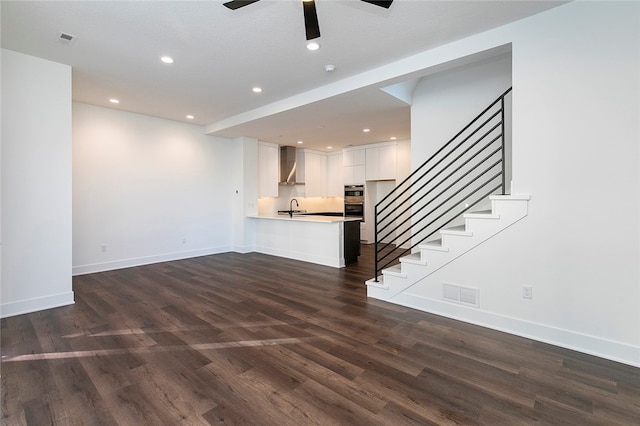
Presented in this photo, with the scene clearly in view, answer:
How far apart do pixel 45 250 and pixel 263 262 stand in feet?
11.1

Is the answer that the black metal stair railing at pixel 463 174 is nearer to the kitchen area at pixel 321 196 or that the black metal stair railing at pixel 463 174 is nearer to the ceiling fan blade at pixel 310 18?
the kitchen area at pixel 321 196

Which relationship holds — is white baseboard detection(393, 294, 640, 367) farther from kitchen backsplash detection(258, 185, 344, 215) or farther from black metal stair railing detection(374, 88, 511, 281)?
kitchen backsplash detection(258, 185, 344, 215)

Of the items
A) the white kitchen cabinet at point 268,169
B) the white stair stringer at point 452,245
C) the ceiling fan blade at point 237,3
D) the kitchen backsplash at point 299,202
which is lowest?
the white stair stringer at point 452,245

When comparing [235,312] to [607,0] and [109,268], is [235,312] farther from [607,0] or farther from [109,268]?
[607,0]

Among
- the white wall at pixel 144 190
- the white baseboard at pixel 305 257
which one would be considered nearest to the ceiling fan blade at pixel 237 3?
the white baseboard at pixel 305 257

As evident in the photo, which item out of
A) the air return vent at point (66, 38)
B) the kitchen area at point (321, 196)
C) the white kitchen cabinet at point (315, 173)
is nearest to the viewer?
the air return vent at point (66, 38)

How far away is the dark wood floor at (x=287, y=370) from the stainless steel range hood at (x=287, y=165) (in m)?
5.10

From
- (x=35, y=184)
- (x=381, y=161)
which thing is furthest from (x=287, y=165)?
(x=35, y=184)

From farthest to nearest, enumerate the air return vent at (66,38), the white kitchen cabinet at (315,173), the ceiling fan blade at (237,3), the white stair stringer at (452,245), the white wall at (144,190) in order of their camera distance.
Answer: the white kitchen cabinet at (315,173)
the white wall at (144,190)
the air return vent at (66,38)
the white stair stringer at (452,245)
the ceiling fan blade at (237,3)

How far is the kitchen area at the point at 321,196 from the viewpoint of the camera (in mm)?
5898

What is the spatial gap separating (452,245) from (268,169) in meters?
5.68

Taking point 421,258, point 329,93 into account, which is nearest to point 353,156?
point 329,93

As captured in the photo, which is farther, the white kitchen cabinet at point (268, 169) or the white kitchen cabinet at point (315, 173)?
the white kitchen cabinet at point (315, 173)

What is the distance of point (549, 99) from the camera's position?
262cm
